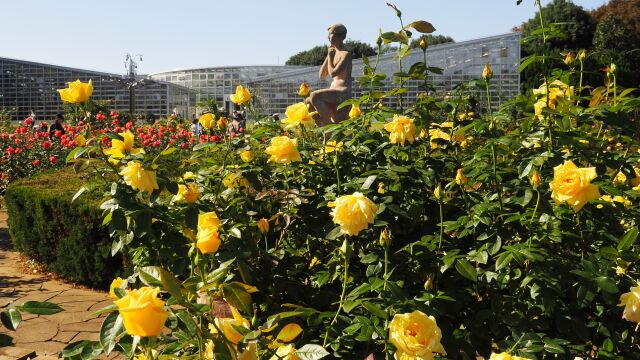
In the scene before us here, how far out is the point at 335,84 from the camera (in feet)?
24.5

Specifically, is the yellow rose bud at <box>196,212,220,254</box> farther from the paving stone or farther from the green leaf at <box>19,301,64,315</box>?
the paving stone

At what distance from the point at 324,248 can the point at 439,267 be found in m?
0.38

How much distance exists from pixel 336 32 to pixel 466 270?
6.54 m

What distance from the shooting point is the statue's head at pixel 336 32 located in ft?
24.1

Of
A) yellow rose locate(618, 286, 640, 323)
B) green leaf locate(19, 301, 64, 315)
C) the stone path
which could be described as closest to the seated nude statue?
the stone path

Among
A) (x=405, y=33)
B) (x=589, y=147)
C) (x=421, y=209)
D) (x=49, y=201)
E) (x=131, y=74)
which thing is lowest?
(x=49, y=201)

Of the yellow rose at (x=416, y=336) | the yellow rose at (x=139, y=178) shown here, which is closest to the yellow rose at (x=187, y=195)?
the yellow rose at (x=139, y=178)

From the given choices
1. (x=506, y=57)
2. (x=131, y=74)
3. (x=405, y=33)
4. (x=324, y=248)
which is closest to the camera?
(x=324, y=248)

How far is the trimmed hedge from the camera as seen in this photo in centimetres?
384

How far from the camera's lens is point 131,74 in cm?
2431

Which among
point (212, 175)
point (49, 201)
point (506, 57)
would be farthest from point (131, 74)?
point (212, 175)

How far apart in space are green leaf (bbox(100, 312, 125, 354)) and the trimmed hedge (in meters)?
2.60

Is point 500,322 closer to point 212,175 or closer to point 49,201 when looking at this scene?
point 212,175

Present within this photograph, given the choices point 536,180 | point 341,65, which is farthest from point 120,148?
point 341,65
